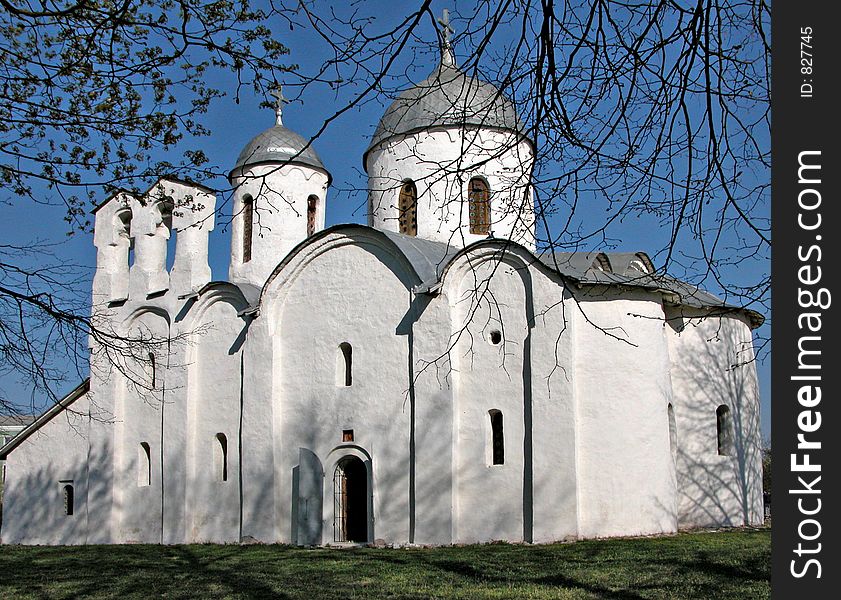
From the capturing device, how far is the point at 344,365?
52.4 feet

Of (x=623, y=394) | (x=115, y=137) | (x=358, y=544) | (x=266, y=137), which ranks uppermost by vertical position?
(x=266, y=137)

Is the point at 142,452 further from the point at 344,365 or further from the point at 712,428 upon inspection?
the point at 712,428

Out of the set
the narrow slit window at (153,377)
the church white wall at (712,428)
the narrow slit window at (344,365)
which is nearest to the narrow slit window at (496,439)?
the narrow slit window at (344,365)

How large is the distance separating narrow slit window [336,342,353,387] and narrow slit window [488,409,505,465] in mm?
2685

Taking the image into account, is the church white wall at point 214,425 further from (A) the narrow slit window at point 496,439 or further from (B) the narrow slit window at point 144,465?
(A) the narrow slit window at point 496,439

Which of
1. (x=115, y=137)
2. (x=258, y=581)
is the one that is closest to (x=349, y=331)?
(x=258, y=581)

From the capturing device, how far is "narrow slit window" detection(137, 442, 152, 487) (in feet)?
59.8

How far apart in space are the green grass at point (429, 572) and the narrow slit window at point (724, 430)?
201cm

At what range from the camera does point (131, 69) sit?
547cm

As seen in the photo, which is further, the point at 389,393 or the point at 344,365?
the point at 344,365

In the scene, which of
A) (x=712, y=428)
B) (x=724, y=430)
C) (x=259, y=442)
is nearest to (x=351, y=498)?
(x=259, y=442)

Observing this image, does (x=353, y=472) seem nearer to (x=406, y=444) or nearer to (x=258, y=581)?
(x=406, y=444)

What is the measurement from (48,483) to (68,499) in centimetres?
65
